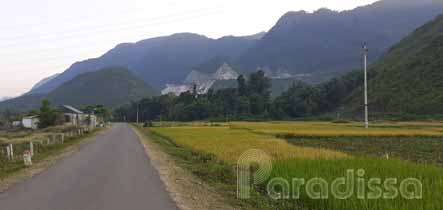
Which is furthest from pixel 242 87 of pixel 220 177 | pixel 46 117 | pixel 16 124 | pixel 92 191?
pixel 92 191

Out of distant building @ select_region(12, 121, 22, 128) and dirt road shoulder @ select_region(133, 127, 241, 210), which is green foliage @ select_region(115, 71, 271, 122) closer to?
distant building @ select_region(12, 121, 22, 128)

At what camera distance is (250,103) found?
11238 cm

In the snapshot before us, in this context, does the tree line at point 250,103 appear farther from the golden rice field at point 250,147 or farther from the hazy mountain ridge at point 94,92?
the golden rice field at point 250,147

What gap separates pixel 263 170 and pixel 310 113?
86.2 meters

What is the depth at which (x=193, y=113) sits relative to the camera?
11431cm

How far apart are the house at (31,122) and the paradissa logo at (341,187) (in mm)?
68448

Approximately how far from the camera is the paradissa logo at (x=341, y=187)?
29.0ft

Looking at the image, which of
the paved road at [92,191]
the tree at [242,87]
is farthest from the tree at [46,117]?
the paved road at [92,191]

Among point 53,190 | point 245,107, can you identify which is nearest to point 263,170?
point 53,190

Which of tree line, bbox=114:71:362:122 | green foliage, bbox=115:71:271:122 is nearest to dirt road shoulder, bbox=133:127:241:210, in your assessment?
tree line, bbox=114:71:362:122

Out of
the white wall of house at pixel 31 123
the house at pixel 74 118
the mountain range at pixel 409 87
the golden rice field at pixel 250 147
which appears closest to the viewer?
the golden rice field at pixel 250 147

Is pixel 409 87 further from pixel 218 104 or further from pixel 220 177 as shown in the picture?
pixel 220 177

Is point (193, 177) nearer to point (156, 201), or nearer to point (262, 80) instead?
point (156, 201)

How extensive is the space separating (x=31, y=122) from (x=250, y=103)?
52676 millimetres
